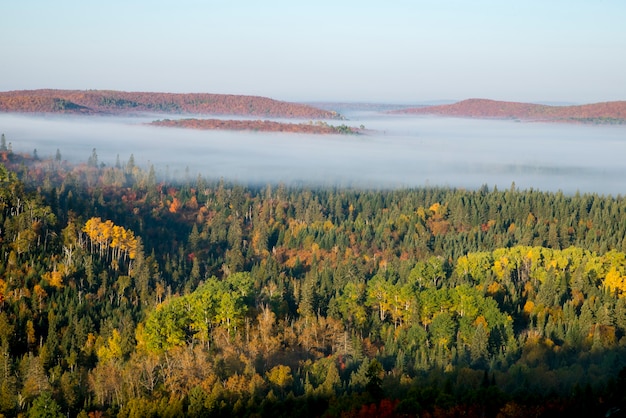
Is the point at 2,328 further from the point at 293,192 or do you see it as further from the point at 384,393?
the point at 293,192

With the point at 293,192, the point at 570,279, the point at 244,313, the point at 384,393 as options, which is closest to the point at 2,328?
the point at 244,313

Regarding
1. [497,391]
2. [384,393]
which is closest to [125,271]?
[384,393]

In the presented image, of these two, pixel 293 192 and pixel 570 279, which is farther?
pixel 293 192

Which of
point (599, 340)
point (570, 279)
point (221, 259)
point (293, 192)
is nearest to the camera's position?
point (599, 340)

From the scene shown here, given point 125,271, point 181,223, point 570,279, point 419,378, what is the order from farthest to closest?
point 181,223 < point 125,271 < point 570,279 < point 419,378

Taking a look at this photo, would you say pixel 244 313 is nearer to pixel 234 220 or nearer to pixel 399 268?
pixel 399 268

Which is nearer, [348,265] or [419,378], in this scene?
[419,378]
